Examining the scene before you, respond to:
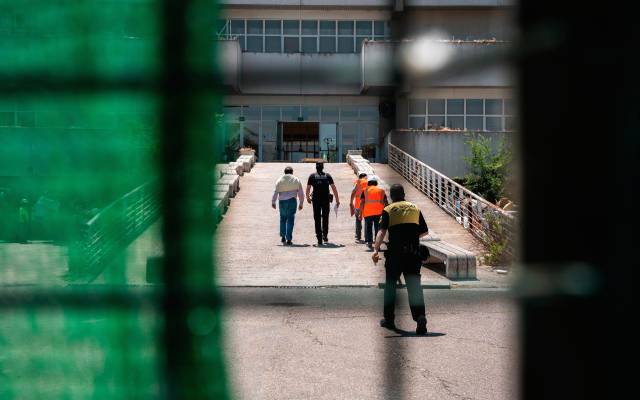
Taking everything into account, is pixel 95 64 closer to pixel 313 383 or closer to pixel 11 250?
pixel 11 250

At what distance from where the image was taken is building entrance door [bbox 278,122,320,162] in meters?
33.2

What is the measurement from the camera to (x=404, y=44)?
1.26m

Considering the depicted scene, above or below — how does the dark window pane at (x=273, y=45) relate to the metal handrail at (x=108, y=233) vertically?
above

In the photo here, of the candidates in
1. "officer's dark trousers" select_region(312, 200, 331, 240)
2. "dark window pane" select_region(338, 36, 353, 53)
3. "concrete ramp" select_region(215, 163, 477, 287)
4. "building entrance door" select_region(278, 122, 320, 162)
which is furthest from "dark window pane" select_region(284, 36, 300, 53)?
"building entrance door" select_region(278, 122, 320, 162)

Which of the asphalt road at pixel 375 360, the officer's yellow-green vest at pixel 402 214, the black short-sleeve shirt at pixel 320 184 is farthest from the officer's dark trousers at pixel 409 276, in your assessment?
the black short-sleeve shirt at pixel 320 184

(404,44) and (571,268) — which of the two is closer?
(571,268)

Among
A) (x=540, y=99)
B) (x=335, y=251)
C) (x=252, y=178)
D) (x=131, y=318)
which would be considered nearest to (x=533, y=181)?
(x=540, y=99)

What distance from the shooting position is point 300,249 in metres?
13.2

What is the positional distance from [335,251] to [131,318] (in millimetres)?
11574

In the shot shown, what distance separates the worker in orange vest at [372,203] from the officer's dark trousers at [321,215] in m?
0.62

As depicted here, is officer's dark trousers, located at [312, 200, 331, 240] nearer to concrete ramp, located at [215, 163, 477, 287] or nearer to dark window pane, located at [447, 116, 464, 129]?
concrete ramp, located at [215, 163, 477, 287]

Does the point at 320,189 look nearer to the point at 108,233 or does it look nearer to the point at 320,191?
the point at 320,191

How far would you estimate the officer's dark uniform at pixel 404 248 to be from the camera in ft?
22.4

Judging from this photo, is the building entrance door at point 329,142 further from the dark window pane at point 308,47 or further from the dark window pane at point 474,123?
the dark window pane at point 308,47
